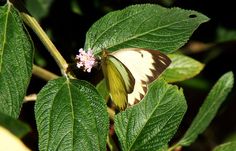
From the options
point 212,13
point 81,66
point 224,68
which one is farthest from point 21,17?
point 224,68

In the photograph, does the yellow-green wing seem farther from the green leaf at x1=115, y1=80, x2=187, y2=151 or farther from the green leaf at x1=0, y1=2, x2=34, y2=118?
the green leaf at x1=0, y1=2, x2=34, y2=118

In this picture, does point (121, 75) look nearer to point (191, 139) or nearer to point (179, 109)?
point (179, 109)

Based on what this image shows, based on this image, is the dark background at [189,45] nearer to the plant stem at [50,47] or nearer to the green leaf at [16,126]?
the plant stem at [50,47]

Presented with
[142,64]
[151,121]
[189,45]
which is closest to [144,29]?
[142,64]

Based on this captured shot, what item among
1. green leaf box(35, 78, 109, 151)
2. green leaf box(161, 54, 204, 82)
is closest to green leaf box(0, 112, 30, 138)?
green leaf box(35, 78, 109, 151)

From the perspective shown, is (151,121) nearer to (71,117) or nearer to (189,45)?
(71,117)

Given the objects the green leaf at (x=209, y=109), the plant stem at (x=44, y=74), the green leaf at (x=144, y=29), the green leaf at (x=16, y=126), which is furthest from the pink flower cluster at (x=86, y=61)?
the green leaf at (x=209, y=109)
